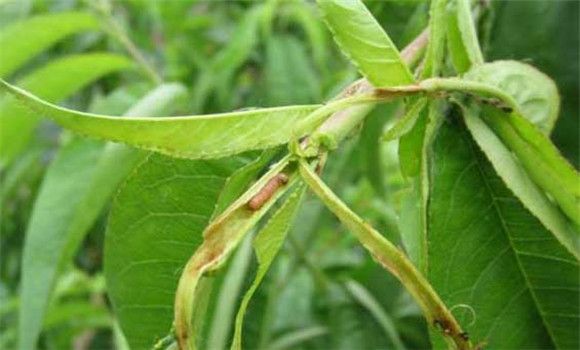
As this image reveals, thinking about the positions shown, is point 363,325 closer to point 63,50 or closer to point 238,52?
point 238,52

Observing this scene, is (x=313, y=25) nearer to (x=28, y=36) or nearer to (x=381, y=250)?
(x=28, y=36)

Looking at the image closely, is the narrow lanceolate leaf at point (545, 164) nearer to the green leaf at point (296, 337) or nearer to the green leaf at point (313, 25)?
the green leaf at point (296, 337)

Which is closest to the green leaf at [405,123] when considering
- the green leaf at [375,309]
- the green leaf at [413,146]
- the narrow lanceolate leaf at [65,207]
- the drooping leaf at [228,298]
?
the green leaf at [413,146]

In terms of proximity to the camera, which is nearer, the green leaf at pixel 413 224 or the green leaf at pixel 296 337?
the green leaf at pixel 413 224

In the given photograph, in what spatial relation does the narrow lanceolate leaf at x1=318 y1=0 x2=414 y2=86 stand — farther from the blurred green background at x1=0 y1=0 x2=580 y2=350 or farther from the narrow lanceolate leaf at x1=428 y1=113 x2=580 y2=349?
the blurred green background at x1=0 y1=0 x2=580 y2=350

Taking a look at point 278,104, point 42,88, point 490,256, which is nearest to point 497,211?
point 490,256

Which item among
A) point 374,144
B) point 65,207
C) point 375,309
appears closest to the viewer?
point 65,207

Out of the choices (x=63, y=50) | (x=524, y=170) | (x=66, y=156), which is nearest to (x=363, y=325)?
(x=66, y=156)
